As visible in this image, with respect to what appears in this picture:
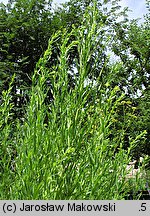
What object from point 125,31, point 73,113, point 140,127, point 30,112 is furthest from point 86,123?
point 125,31

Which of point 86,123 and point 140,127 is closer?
point 86,123

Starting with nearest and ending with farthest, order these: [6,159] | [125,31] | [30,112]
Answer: [30,112], [6,159], [125,31]

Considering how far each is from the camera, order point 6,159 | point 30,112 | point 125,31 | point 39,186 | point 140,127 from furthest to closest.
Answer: point 125,31 < point 140,127 < point 6,159 < point 30,112 < point 39,186

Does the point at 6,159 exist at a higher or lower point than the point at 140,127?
higher

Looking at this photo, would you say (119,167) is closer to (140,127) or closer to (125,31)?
(140,127)

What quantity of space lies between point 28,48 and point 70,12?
138cm

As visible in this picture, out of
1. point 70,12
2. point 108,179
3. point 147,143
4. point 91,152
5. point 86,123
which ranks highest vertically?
point 70,12

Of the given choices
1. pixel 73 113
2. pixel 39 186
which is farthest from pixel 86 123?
pixel 39 186

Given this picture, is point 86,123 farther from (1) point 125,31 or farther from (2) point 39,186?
(1) point 125,31

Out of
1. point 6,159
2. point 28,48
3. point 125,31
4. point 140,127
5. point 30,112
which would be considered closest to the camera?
point 30,112

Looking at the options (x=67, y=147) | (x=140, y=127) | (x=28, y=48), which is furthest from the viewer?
(x=140, y=127)

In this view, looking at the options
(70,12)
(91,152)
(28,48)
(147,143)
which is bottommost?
(147,143)

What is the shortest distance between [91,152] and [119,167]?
0.97 ft

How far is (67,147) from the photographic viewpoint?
5.90 feet
